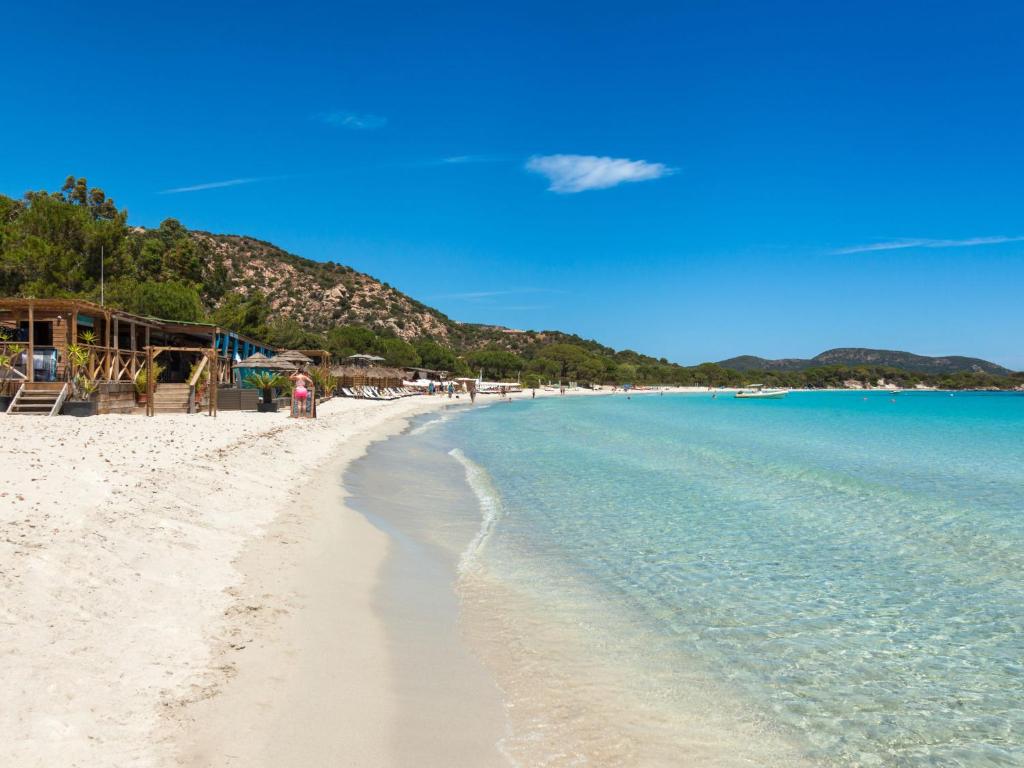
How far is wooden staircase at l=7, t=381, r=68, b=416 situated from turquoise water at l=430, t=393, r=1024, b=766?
10.5 metres

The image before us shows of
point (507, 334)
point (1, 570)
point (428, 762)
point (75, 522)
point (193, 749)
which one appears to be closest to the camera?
point (193, 749)

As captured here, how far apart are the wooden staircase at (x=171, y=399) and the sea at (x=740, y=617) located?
10.5 m

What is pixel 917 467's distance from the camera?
670 inches

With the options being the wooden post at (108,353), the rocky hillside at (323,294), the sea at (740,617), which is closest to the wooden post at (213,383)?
the wooden post at (108,353)

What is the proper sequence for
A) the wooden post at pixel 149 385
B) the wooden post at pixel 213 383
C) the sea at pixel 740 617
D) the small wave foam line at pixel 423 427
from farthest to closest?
the small wave foam line at pixel 423 427 → the wooden post at pixel 213 383 → the wooden post at pixel 149 385 → the sea at pixel 740 617

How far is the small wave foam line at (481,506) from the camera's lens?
7.04 meters

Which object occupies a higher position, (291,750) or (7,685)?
(7,685)

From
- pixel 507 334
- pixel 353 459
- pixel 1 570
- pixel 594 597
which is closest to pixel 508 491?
pixel 353 459

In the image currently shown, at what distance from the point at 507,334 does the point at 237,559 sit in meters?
139

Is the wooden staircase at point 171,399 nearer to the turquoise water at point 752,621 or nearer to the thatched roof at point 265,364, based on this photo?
the thatched roof at point 265,364

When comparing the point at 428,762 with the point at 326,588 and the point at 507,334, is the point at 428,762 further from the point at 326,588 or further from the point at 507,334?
the point at 507,334

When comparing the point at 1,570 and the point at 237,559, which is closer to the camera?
the point at 1,570

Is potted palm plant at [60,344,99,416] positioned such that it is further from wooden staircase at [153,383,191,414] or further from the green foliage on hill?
the green foliage on hill

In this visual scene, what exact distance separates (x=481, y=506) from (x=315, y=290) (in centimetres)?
9223
